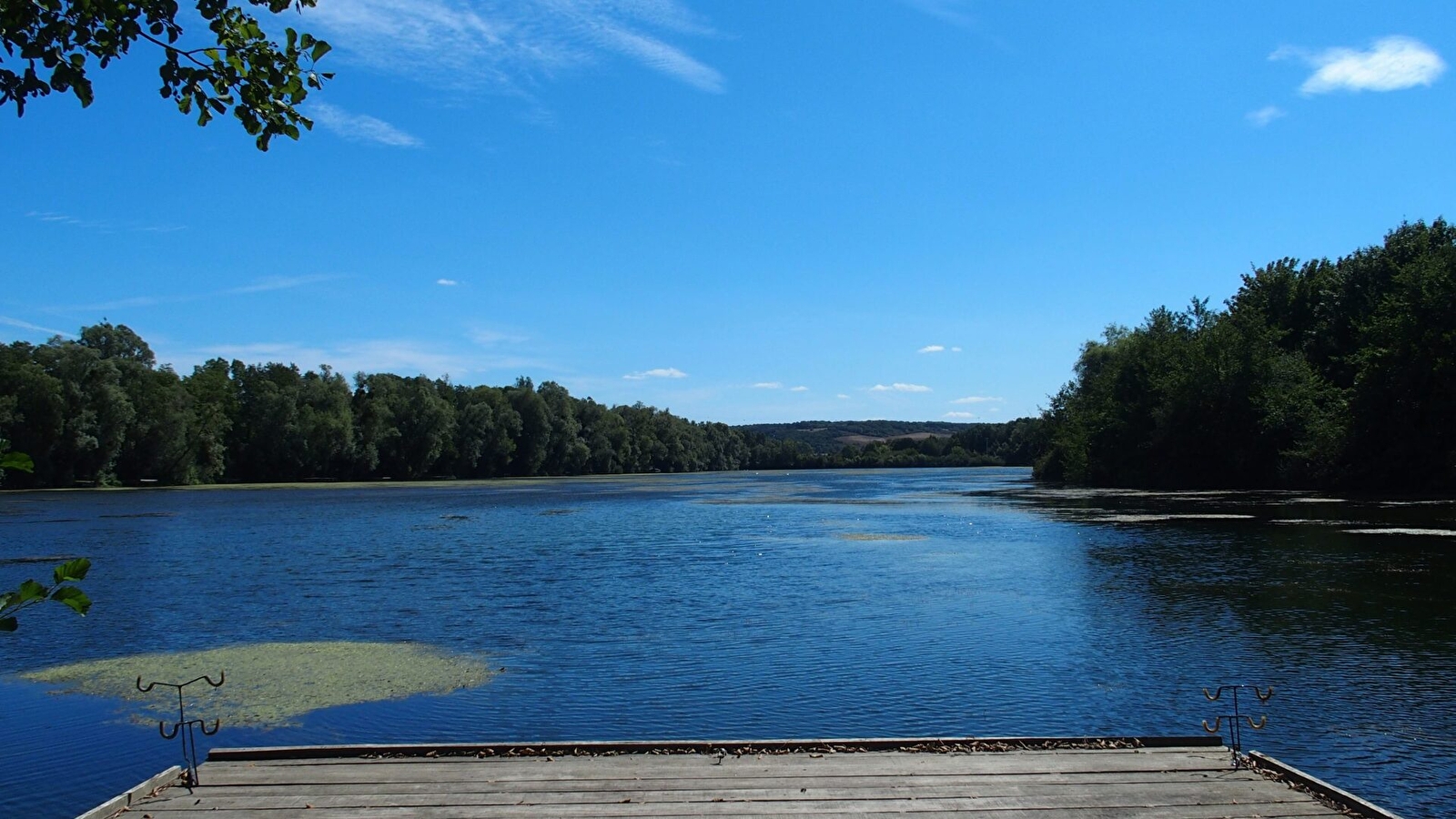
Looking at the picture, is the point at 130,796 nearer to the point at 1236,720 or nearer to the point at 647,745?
the point at 647,745

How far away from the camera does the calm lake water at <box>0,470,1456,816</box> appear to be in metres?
11.3

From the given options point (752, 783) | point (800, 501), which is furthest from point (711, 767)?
point (800, 501)

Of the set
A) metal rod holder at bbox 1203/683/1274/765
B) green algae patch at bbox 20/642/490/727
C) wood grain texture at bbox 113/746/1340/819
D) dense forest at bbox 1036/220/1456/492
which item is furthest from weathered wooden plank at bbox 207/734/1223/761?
dense forest at bbox 1036/220/1456/492

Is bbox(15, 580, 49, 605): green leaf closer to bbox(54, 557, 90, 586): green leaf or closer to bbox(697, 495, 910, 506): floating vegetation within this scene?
bbox(54, 557, 90, 586): green leaf

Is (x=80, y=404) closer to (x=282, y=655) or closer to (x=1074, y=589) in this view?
(x=282, y=655)

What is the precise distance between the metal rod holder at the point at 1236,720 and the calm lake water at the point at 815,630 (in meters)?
0.27

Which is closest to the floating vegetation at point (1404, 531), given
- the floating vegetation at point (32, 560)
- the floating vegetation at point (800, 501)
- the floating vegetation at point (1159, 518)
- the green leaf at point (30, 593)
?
the floating vegetation at point (1159, 518)

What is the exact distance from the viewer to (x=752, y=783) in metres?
7.47

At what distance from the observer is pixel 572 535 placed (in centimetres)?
4003

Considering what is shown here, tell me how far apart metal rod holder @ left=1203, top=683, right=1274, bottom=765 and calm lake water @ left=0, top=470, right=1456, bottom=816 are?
27 cm

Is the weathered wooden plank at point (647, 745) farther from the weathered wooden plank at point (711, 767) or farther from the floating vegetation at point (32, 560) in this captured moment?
the floating vegetation at point (32, 560)

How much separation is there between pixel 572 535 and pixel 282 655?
78.2 feet

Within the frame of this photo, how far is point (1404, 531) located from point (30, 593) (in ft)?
123

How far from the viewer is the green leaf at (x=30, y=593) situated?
3.27 meters
